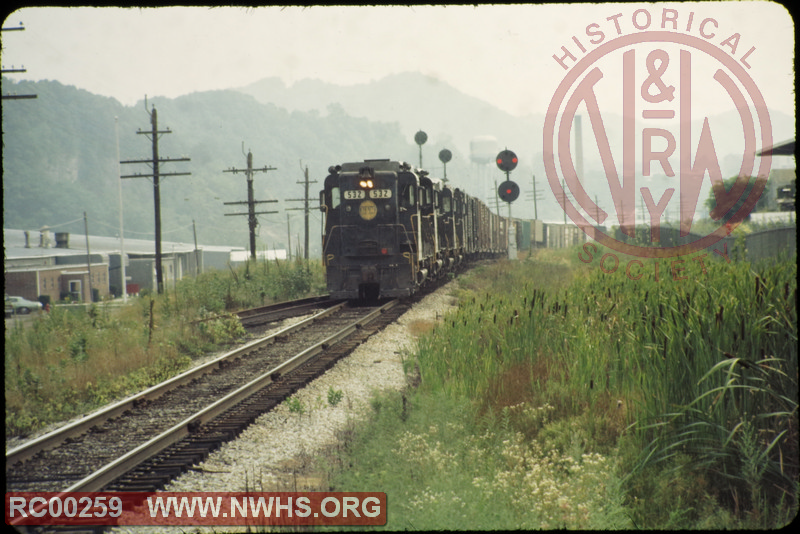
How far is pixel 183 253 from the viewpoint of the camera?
77.9 metres

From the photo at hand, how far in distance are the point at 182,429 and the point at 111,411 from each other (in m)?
1.44

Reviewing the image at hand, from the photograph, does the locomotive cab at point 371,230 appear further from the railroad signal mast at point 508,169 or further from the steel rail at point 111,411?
the steel rail at point 111,411

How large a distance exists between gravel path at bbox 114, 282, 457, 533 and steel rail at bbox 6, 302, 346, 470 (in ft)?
6.42

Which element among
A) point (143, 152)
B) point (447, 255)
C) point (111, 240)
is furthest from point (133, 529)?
point (143, 152)

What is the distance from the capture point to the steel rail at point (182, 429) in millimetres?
5656

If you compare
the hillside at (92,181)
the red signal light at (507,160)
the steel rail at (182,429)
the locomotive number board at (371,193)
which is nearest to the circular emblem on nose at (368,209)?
the locomotive number board at (371,193)

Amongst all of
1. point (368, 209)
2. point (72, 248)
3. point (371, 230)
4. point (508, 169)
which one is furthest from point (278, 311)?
point (72, 248)

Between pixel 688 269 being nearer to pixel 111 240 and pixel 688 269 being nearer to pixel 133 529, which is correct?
pixel 133 529

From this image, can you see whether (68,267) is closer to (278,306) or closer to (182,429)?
(278,306)

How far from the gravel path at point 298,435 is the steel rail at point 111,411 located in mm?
1956

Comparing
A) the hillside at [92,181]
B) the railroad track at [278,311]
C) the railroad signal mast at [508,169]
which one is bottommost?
the railroad track at [278,311]

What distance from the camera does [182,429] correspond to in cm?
709

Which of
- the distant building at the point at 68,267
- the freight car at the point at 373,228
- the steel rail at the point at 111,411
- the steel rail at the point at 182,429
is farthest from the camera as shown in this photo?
the distant building at the point at 68,267

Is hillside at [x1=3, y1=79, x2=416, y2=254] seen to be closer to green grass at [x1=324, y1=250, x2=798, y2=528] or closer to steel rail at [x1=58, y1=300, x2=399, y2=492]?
steel rail at [x1=58, y1=300, x2=399, y2=492]
